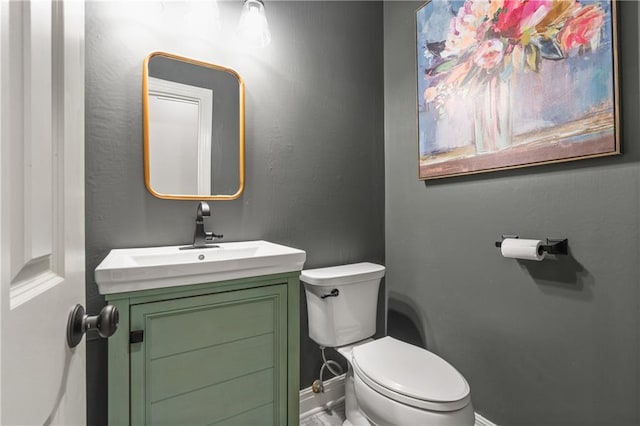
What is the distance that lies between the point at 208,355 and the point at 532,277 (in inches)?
52.2

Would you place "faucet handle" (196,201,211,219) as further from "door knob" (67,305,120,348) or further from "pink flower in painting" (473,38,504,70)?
"pink flower in painting" (473,38,504,70)

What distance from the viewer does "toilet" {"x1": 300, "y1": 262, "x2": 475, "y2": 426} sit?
102cm

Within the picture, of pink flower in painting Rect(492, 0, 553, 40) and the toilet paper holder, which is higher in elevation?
pink flower in painting Rect(492, 0, 553, 40)

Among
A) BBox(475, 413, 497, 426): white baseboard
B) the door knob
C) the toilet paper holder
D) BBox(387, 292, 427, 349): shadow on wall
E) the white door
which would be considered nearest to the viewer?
the white door

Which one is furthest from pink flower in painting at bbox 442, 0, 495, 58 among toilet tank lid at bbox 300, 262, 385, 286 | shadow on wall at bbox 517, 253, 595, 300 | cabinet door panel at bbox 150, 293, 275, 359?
cabinet door panel at bbox 150, 293, 275, 359

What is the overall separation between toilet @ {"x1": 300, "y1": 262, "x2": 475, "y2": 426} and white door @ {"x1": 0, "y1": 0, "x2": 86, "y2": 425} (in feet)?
3.10

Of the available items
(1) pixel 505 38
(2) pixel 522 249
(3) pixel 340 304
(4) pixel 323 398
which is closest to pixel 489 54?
(1) pixel 505 38

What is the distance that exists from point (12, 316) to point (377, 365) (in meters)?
1.19

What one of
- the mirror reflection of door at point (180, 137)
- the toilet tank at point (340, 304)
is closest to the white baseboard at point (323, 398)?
the toilet tank at point (340, 304)

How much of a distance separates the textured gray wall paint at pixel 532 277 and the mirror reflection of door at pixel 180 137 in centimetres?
117

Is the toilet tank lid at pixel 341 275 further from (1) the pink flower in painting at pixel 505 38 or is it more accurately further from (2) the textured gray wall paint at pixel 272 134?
(1) the pink flower in painting at pixel 505 38

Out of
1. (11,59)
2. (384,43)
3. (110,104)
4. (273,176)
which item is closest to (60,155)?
(11,59)

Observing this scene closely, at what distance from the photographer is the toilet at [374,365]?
1.02 m

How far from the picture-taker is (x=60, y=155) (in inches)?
17.4
